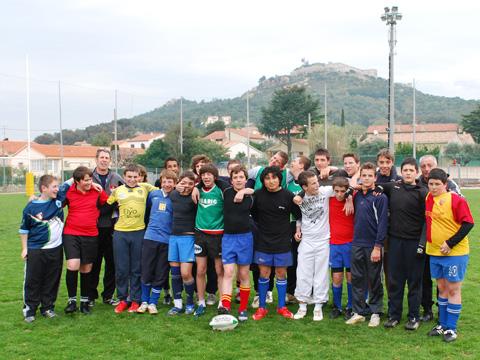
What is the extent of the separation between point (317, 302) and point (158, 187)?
251 centimetres

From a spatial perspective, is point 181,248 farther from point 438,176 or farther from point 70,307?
point 438,176

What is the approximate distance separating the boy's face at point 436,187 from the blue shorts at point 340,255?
1.16 m

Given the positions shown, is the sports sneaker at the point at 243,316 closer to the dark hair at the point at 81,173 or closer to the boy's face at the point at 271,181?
the boy's face at the point at 271,181

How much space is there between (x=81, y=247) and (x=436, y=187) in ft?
13.0

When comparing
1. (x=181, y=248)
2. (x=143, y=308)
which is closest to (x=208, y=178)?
(x=181, y=248)

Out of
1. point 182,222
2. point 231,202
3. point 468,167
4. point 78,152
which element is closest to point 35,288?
point 182,222

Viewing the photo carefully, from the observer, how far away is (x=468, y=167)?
36.0 metres

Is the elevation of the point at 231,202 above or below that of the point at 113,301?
above

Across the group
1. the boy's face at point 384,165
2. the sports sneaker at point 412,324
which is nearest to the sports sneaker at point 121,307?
the sports sneaker at point 412,324

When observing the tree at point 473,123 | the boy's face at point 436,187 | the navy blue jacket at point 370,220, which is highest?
the tree at point 473,123

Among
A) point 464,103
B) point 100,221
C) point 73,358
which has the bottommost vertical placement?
point 73,358

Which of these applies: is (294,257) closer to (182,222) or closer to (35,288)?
(182,222)

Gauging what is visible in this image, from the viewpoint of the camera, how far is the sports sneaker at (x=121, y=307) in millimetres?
5949

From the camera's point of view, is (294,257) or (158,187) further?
(158,187)
